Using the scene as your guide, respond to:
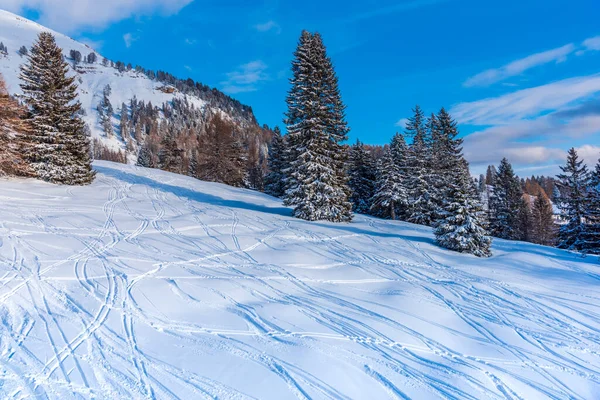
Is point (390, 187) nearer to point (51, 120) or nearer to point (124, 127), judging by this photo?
point (51, 120)

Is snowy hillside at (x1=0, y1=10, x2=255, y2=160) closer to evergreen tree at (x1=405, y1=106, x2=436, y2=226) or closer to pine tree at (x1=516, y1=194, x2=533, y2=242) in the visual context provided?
evergreen tree at (x1=405, y1=106, x2=436, y2=226)

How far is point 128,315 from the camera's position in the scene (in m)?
5.21

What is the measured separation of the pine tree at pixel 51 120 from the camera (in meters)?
17.3

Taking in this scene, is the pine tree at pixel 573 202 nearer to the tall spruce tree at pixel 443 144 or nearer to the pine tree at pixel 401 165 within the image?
the tall spruce tree at pixel 443 144

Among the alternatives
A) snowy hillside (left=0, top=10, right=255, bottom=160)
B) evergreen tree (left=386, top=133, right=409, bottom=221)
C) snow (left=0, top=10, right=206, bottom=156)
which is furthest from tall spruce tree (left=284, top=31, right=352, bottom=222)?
snowy hillside (left=0, top=10, right=255, bottom=160)

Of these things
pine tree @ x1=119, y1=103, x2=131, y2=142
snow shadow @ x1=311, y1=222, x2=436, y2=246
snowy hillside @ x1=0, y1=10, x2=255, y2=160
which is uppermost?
snowy hillside @ x1=0, y1=10, x2=255, y2=160

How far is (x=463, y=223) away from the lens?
11172mm

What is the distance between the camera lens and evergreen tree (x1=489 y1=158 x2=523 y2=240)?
94.2ft

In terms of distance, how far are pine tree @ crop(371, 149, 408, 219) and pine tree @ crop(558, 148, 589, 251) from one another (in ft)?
37.4

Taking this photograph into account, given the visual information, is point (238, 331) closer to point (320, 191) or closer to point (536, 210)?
point (320, 191)

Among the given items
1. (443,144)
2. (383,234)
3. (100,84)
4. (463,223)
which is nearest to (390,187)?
(443,144)

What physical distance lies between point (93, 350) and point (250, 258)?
483 cm

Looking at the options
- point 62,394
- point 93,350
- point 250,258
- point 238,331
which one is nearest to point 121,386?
point 62,394

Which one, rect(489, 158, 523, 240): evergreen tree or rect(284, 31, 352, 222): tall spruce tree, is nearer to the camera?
rect(284, 31, 352, 222): tall spruce tree
